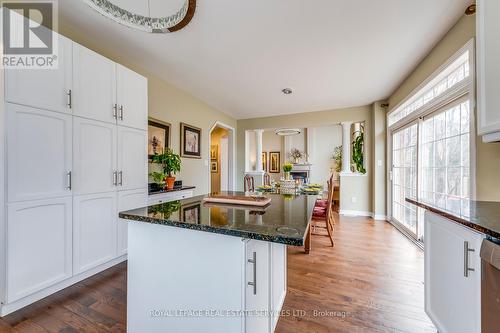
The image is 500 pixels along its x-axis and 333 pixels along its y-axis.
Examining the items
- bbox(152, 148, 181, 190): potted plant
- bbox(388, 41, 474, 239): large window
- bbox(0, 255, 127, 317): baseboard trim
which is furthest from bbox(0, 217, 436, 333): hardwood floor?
bbox(152, 148, 181, 190): potted plant

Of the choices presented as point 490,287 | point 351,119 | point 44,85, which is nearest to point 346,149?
point 351,119

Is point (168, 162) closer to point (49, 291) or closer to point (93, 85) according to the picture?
point (93, 85)

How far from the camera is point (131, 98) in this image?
7.72 ft

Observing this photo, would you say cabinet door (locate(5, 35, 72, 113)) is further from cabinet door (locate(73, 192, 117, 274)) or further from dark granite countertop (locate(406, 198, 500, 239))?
dark granite countertop (locate(406, 198, 500, 239))

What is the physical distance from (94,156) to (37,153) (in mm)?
419

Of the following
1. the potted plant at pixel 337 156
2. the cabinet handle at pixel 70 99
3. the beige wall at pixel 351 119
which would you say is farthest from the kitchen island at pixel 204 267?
the potted plant at pixel 337 156

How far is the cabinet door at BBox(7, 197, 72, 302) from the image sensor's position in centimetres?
147

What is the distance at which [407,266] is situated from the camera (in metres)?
2.27

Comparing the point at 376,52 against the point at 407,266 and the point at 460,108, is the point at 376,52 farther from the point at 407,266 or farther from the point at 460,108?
the point at 407,266

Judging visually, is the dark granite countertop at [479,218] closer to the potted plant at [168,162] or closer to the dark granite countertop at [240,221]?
the dark granite countertop at [240,221]

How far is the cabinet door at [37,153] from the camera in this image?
146 centimetres

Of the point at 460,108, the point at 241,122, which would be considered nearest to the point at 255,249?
the point at 460,108

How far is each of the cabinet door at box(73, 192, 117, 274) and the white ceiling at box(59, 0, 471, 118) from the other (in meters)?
1.76

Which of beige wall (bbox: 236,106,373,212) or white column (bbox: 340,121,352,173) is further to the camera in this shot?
white column (bbox: 340,121,352,173)
